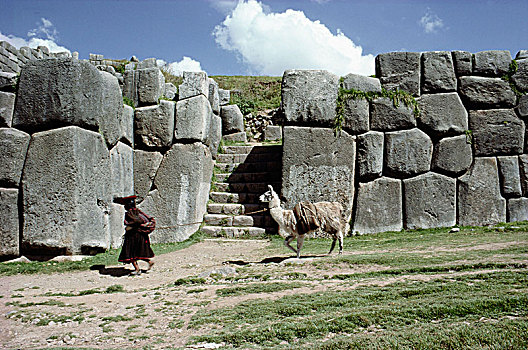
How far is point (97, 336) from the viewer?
3680 mm

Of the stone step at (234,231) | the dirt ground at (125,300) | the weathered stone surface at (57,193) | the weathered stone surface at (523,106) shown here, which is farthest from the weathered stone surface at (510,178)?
the weathered stone surface at (57,193)

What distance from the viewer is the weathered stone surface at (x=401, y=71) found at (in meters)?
9.73

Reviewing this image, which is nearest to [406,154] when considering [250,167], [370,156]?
[370,156]

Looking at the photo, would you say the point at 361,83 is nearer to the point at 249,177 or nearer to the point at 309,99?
the point at 309,99

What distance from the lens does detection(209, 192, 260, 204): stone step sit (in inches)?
411

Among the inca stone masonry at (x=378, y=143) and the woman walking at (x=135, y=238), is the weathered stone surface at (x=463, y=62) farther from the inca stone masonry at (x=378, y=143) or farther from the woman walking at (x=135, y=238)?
the woman walking at (x=135, y=238)

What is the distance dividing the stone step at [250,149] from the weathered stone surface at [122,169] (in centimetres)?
354

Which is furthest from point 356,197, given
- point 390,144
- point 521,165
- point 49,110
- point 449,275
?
point 49,110

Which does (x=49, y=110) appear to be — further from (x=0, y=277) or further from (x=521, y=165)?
(x=521, y=165)

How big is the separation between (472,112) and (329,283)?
733cm

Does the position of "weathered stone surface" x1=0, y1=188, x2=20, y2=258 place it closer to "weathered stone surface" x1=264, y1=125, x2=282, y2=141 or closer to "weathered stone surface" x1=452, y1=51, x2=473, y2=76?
"weathered stone surface" x1=264, y1=125, x2=282, y2=141

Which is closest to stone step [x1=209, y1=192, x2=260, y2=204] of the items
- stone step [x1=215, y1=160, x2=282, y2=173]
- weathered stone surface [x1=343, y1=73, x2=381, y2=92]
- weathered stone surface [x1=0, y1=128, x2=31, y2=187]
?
stone step [x1=215, y1=160, x2=282, y2=173]

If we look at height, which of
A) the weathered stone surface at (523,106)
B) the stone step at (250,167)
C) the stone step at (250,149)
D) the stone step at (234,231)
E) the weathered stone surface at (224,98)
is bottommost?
the stone step at (234,231)

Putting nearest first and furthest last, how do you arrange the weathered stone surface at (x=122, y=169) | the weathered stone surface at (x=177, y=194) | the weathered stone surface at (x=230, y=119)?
the weathered stone surface at (x=122, y=169) < the weathered stone surface at (x=177, y=194) < the weathered stone surface at (x=230, y=119)
